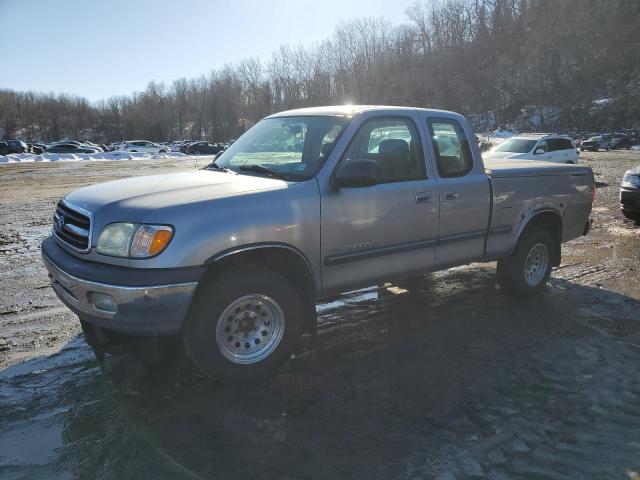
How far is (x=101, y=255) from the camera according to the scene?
3.54 meters

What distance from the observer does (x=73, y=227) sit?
3855 mm

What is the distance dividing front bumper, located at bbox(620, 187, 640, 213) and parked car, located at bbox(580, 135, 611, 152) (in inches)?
1668

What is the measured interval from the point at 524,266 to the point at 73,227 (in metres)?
4.74

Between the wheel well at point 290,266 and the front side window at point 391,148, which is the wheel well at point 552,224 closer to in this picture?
the front side window at point 391,148

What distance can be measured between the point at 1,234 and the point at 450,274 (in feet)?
28.1

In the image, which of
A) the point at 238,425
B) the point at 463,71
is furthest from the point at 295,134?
the point at 463,71

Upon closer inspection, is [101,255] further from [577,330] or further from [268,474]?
[577,330]

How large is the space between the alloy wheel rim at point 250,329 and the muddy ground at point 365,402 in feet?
0.85

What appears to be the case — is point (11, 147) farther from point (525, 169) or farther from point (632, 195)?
point (525, 169)

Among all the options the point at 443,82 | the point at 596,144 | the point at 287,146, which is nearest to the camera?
the point at 287,146

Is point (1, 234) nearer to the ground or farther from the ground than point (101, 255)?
nearer to the ground

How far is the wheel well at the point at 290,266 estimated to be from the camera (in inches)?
151

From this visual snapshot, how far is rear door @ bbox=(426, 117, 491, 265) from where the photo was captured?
16.4ft

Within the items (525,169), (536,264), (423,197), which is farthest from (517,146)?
(423,197)
